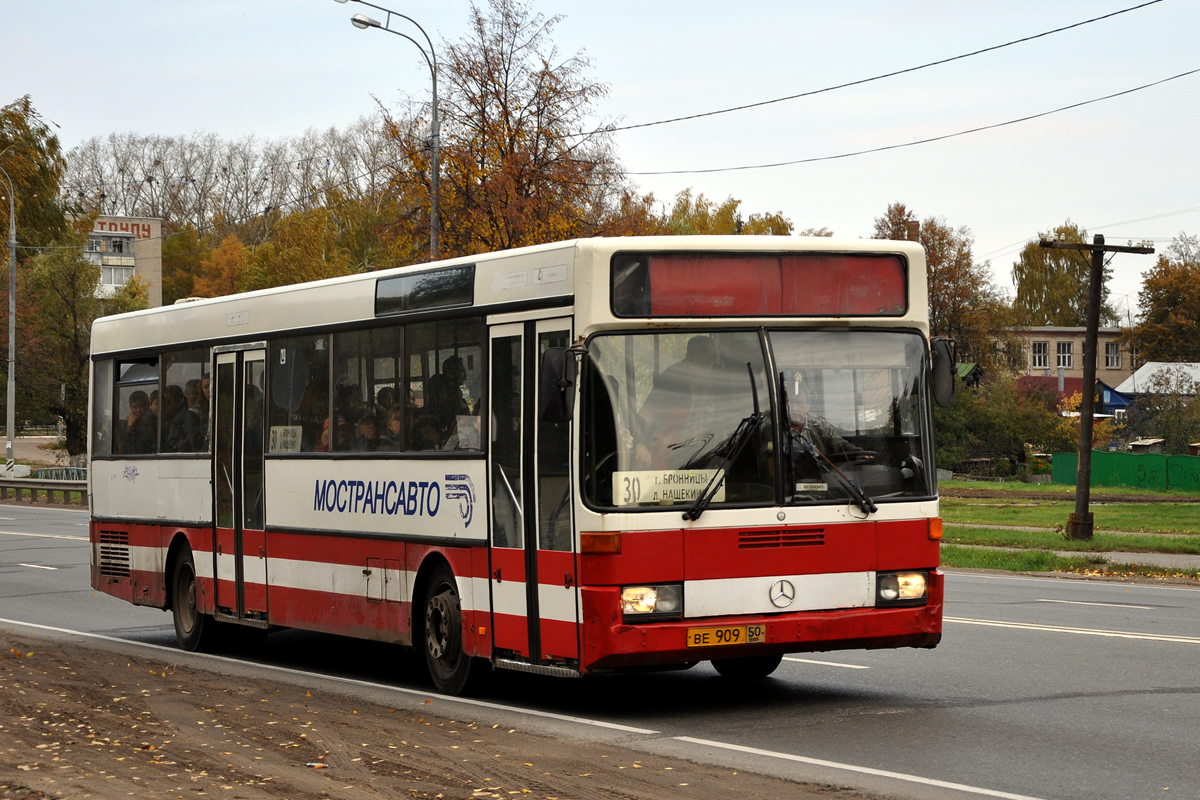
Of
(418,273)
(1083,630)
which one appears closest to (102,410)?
(418,273)

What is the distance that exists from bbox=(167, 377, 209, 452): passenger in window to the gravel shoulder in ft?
10.8

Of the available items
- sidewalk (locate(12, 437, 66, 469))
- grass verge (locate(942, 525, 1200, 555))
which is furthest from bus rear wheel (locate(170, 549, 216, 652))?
sidewalk (locate(12, 437, 66, 469))

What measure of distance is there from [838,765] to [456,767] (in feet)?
6.38

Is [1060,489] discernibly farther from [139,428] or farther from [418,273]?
[418,273]

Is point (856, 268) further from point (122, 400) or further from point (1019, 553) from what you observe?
point (1019, 553)

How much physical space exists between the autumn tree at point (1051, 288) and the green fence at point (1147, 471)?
6064 centimetres

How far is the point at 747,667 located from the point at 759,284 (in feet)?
10.2

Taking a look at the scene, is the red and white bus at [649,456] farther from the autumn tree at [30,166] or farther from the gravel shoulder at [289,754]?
the autumn tree at [30,166]

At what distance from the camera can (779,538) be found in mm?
9648

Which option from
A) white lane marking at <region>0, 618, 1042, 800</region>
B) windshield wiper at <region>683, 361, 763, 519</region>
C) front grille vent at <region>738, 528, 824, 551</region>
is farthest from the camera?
front grille vent at <region>738, 528, 824, 551</region>

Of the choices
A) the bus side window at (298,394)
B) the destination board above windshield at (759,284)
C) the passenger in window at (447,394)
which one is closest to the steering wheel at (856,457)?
the destination board above windshield at (759,284)

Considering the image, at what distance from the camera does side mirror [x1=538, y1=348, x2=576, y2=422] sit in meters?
9.44

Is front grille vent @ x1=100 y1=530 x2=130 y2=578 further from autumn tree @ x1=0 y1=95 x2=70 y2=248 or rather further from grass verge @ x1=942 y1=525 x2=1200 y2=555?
autumn tree @ x1=0 y1=95 x2=70 y2=248

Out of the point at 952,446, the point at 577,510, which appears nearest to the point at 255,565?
the point at 577,510
